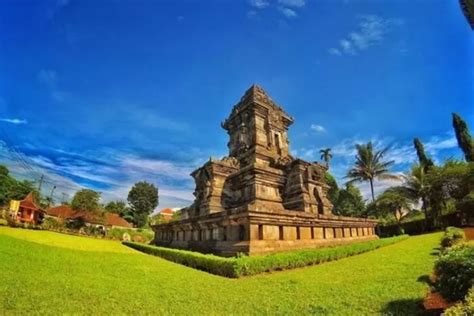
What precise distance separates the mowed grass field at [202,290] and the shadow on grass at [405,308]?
0.02m

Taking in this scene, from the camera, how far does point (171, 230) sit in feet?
62.6

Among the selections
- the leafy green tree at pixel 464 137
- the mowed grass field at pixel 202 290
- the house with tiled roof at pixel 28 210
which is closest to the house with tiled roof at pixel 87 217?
the house with tiled roof at pixel 28 210

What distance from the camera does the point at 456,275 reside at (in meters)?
4.74

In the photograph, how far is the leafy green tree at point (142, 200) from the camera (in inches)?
2813

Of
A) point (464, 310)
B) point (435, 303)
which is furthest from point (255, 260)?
point (464, 310)

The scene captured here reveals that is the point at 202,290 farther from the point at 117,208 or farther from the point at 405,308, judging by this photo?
the point at 117,208

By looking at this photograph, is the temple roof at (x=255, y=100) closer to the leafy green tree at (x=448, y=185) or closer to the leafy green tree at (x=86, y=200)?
the leafy green tree at (x=448, y=185)

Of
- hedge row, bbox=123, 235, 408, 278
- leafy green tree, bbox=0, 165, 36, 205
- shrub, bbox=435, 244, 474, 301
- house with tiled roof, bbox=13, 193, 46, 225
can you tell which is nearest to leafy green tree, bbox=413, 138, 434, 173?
hedge row, bbox=123, 235, 408, 278

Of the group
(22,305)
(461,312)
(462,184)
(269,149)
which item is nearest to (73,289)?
(22,305)

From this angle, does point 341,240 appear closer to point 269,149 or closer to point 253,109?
point 269,149

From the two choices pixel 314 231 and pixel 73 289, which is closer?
pixel 73 289

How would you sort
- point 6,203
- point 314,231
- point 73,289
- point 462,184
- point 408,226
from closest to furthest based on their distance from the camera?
1. point 73,289
2. point 314,231
3. point 462,184
4. point 408,226
5. point 6,203

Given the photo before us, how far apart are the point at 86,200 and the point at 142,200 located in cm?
2615

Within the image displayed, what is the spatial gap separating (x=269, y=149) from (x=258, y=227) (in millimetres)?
10093
